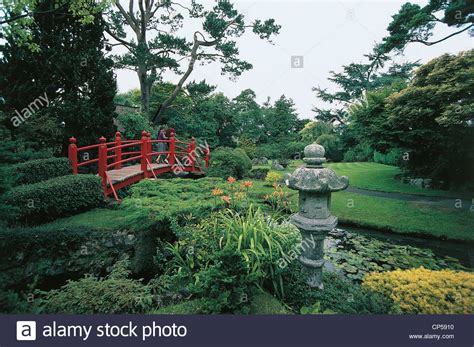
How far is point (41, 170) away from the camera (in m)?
4.79

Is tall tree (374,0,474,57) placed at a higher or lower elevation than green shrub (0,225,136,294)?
higher

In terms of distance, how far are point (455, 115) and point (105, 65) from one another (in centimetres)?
1014

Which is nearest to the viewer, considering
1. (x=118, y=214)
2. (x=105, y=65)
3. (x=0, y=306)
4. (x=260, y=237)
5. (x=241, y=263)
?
(x=0, y=306)

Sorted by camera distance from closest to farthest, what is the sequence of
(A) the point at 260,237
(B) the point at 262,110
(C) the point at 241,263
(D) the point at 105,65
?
Result: (C) the point at 241,263 < (A) the point at 260,237 < (D) the point at 105,65 < (B) the point at 262,110

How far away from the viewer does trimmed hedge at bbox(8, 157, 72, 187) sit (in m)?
4.48

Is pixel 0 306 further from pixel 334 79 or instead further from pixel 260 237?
pixel 334 79

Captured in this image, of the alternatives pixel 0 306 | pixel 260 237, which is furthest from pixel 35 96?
pixel 260 237

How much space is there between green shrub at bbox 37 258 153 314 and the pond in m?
2.99

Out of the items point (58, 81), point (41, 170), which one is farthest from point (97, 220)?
point (58, 81)

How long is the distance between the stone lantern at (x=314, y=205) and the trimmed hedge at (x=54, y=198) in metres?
3.69

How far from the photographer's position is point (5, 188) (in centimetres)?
291

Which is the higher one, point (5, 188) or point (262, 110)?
point (262, 110)

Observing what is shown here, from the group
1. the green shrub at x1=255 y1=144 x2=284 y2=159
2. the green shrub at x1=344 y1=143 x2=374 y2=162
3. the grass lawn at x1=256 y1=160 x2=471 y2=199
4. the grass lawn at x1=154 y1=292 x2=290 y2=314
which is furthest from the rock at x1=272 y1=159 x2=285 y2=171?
the grass lawn at x1=154 y1=292 x2=290 y2=314
